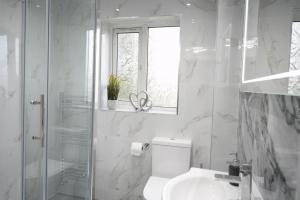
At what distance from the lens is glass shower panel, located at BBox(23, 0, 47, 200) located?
165cm

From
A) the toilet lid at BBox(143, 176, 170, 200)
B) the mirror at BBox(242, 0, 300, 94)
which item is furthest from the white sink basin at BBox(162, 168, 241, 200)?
the mirror at BBox(242, 0, 300, 94)

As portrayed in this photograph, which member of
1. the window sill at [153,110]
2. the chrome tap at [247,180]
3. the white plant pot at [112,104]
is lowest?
the chrome tap at [247,180]

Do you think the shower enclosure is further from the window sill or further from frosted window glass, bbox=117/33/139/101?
frosted window glass, bbox=117/33/139/101

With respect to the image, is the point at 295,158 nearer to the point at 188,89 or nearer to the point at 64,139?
the point at 64,139

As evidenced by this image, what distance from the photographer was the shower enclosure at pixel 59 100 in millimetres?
1552

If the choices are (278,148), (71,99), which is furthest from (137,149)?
(278,148)

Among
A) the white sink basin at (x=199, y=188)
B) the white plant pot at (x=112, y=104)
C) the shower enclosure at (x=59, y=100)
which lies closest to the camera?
the white sink basin at (x=199, y=188)

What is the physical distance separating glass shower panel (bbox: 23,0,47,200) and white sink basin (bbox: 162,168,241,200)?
3.22 feet

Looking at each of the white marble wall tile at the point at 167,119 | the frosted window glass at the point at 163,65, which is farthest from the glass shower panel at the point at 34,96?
the frosted window glass at the point at 163,65

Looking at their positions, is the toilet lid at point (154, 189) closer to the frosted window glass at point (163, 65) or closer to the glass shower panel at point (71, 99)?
the glass shower panel at point (71, 99)

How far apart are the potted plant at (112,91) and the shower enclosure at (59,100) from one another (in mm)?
831

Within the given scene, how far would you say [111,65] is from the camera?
2746 mm

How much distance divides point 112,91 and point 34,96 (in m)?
0.91

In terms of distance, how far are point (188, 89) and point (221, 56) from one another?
47 cm
